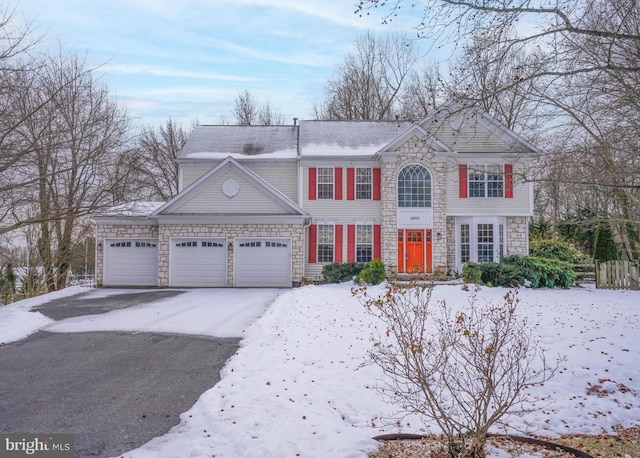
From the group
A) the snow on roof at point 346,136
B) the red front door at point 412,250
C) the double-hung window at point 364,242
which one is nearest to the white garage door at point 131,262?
the snow on roof at point 346,136

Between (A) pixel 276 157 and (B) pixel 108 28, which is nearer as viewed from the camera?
(B) pixel 108 28

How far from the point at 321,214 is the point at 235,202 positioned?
3.86 metres

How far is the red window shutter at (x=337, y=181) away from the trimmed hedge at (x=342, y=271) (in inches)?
130

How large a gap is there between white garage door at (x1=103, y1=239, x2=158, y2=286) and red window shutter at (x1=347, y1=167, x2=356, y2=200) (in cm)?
856

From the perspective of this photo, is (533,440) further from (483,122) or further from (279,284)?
(483,122)

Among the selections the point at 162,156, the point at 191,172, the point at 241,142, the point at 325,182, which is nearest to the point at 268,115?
the point at 162,156

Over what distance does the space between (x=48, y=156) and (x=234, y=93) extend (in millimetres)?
27738

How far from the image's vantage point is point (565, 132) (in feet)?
38.0

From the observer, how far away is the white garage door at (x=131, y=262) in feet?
61.3

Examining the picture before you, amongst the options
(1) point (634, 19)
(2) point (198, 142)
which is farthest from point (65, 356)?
(2) point (198, 142)

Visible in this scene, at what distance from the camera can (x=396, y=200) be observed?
19.2 meters

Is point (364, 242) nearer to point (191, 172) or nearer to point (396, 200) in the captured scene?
point (396, 200)

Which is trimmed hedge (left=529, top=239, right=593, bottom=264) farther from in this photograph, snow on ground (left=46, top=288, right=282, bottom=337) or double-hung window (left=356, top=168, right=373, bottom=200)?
snow on ground (left=46, top=288, right=282, bottom=337)

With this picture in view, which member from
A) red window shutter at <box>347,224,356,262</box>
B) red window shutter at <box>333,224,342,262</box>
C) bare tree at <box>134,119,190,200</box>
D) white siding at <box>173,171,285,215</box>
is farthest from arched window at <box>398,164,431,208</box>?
bare tree at <box>134,119,190,200</box>
